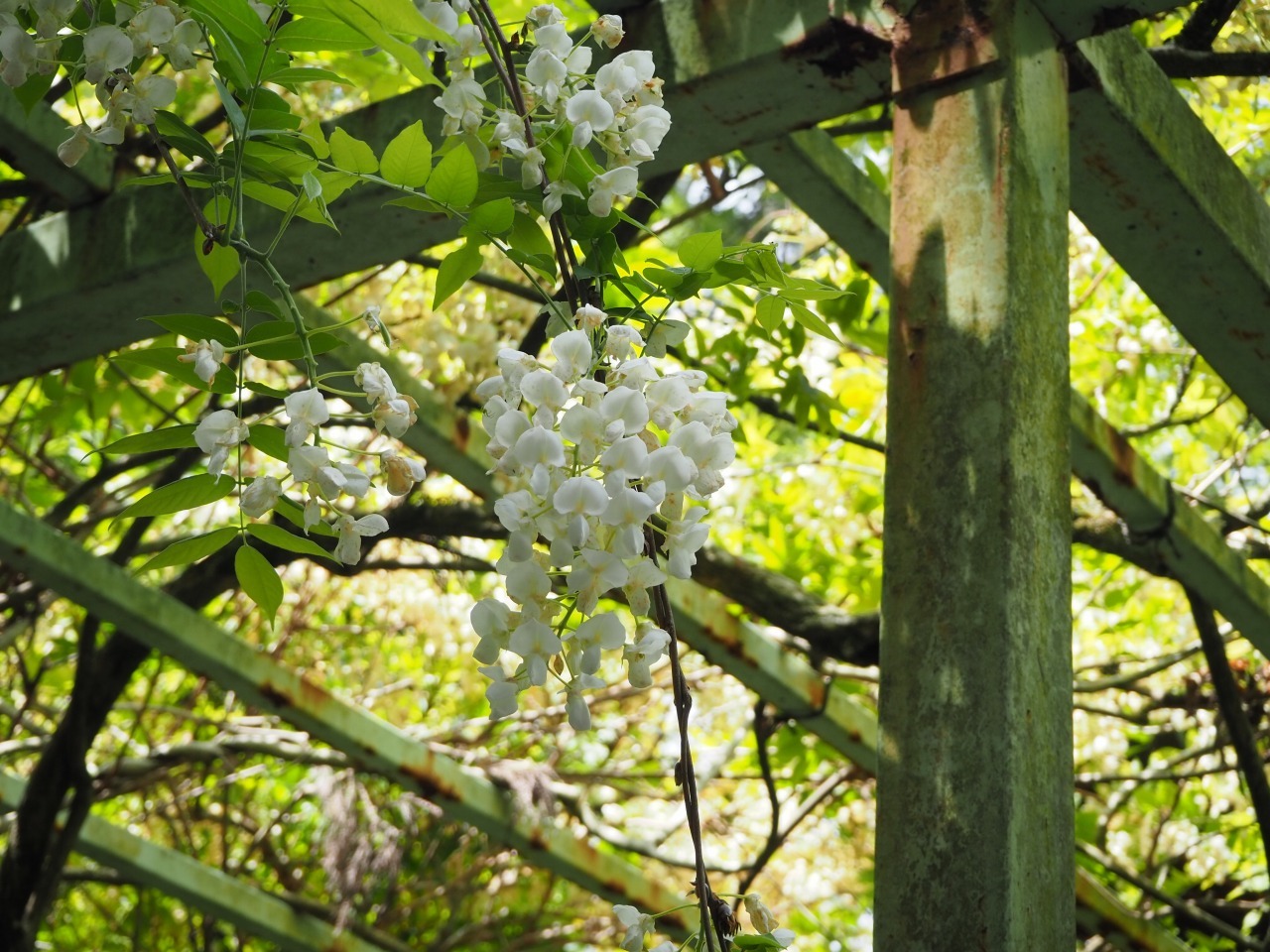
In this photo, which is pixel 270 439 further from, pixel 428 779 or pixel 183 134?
pixel 428 779

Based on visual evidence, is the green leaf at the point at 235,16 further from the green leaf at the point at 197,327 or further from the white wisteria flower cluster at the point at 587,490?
the white wisteria flower cluster at the point at 587,490

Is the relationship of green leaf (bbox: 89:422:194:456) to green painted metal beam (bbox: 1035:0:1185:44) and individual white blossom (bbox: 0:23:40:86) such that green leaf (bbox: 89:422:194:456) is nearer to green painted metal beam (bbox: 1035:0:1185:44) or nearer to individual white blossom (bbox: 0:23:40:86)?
individual white blossom (bbox: 0:23:40:86)

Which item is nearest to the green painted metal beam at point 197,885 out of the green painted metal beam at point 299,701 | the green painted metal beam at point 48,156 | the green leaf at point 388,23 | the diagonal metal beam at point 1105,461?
the green painted metal beam at point 299,701

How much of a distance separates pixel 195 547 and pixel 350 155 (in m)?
0.28

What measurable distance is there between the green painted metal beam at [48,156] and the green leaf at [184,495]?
747mm

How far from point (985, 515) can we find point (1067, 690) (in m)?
0.14

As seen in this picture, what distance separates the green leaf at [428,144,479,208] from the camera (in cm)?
81

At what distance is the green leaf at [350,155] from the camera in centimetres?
86

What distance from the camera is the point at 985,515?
2.88ft

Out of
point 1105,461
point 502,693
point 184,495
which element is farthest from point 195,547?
point 1105,461

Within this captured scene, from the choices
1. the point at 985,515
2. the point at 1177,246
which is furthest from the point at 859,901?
the point at 985,515

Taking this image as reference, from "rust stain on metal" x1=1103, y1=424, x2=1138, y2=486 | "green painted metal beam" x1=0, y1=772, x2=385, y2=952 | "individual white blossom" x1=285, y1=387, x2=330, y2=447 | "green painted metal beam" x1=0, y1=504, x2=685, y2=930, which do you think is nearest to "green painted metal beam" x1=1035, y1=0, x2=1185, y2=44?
"individual white blossom" x1=285, y1=387, x2=330, y2=447

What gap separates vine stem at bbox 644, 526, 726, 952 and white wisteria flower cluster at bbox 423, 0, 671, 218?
224 millimetres

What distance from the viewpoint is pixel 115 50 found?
74 centimetres
